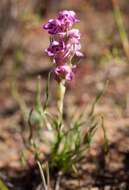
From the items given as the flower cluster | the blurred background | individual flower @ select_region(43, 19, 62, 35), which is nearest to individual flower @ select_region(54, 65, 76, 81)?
the flower cluster

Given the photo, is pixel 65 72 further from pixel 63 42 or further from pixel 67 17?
pixel 67 17

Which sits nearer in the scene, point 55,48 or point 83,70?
point 55,48

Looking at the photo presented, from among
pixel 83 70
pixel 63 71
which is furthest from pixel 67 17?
pixel 83 70

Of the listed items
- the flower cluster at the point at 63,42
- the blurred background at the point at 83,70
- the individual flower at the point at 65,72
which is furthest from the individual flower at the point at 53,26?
the blurred background at the point at 83,70

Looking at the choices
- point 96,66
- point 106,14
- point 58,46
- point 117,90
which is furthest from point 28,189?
point 106,14

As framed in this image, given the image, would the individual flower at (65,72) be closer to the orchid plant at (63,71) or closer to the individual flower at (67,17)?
the orchid plant at (63,71)

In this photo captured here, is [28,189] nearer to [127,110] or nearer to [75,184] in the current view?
[75,184]

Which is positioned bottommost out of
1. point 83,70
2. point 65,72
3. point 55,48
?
point 83,70
